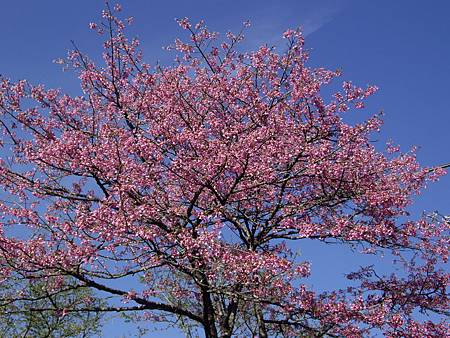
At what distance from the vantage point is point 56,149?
13.7 m

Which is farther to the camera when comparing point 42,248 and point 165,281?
point 165,281

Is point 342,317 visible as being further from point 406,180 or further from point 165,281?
point 165,281

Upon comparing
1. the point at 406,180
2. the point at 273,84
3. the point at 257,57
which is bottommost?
the point at 406,180

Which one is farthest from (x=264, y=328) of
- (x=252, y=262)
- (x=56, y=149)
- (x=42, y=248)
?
(x=56, y=149)

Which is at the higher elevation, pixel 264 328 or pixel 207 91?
pixel 207 91

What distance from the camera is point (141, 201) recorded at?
1310 centimetres

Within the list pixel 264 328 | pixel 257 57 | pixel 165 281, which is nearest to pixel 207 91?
pixel 257 57

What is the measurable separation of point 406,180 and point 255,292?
18.3ft

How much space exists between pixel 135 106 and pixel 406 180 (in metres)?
7.83

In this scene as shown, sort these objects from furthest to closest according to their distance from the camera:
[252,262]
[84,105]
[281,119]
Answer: [84,105], [281,119], [252,262]

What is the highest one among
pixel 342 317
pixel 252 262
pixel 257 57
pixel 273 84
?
pixel 257 57

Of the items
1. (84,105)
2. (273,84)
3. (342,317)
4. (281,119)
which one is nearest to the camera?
(342,317)

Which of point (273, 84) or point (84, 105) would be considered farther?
point (84, 105)

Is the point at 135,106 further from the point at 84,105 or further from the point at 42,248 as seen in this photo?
the point at 42,248
